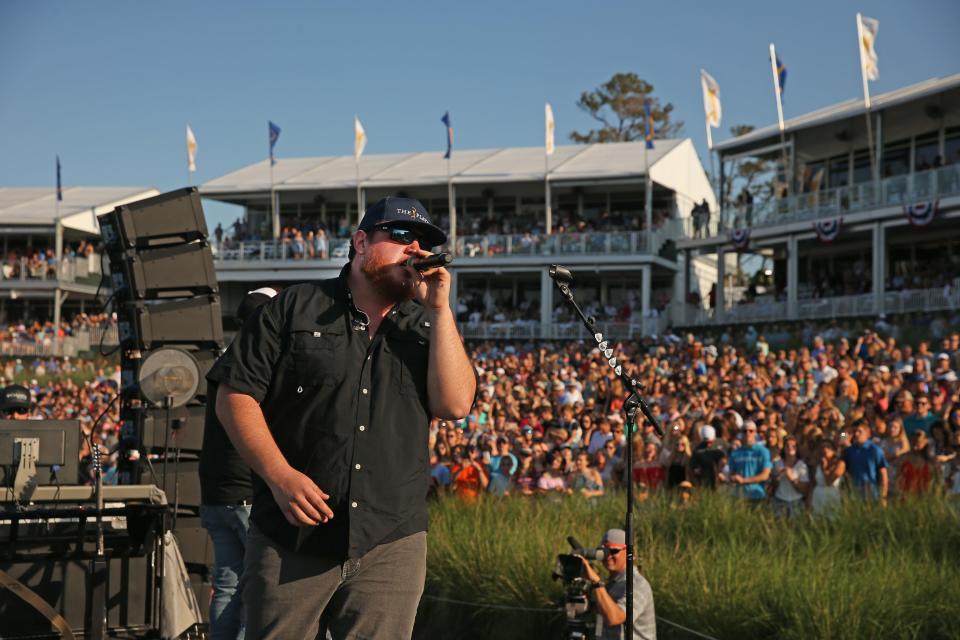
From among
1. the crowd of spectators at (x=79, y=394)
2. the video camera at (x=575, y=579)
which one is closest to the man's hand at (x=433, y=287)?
the video camera at (x=575, y=579)

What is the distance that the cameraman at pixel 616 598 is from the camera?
6590 millimetres

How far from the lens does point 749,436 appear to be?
37.5 ft

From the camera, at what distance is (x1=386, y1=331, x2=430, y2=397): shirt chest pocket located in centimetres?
377

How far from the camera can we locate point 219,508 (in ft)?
19.7

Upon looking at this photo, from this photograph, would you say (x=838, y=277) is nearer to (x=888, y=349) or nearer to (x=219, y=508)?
(x=888, y=349)

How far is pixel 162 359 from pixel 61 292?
1751 inches

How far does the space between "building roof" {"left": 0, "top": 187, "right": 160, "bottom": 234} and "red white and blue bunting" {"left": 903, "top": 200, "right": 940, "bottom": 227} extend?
30.3m

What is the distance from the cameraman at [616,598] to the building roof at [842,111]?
29433mm

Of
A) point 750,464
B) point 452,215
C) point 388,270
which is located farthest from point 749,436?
point 452,215

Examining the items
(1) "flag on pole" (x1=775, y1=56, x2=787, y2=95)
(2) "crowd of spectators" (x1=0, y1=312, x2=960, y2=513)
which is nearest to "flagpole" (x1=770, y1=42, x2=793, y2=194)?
(1) "flag on pole" (x1=775, y1=56, x2=787, y2=95)

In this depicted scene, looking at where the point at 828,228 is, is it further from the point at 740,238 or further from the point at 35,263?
the point at 35,263

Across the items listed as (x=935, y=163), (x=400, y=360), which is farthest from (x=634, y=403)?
(x=935, y=163)

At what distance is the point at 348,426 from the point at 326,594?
0.50 m

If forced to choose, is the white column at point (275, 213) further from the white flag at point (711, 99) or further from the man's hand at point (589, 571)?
the man's hand at point (589, 571)
